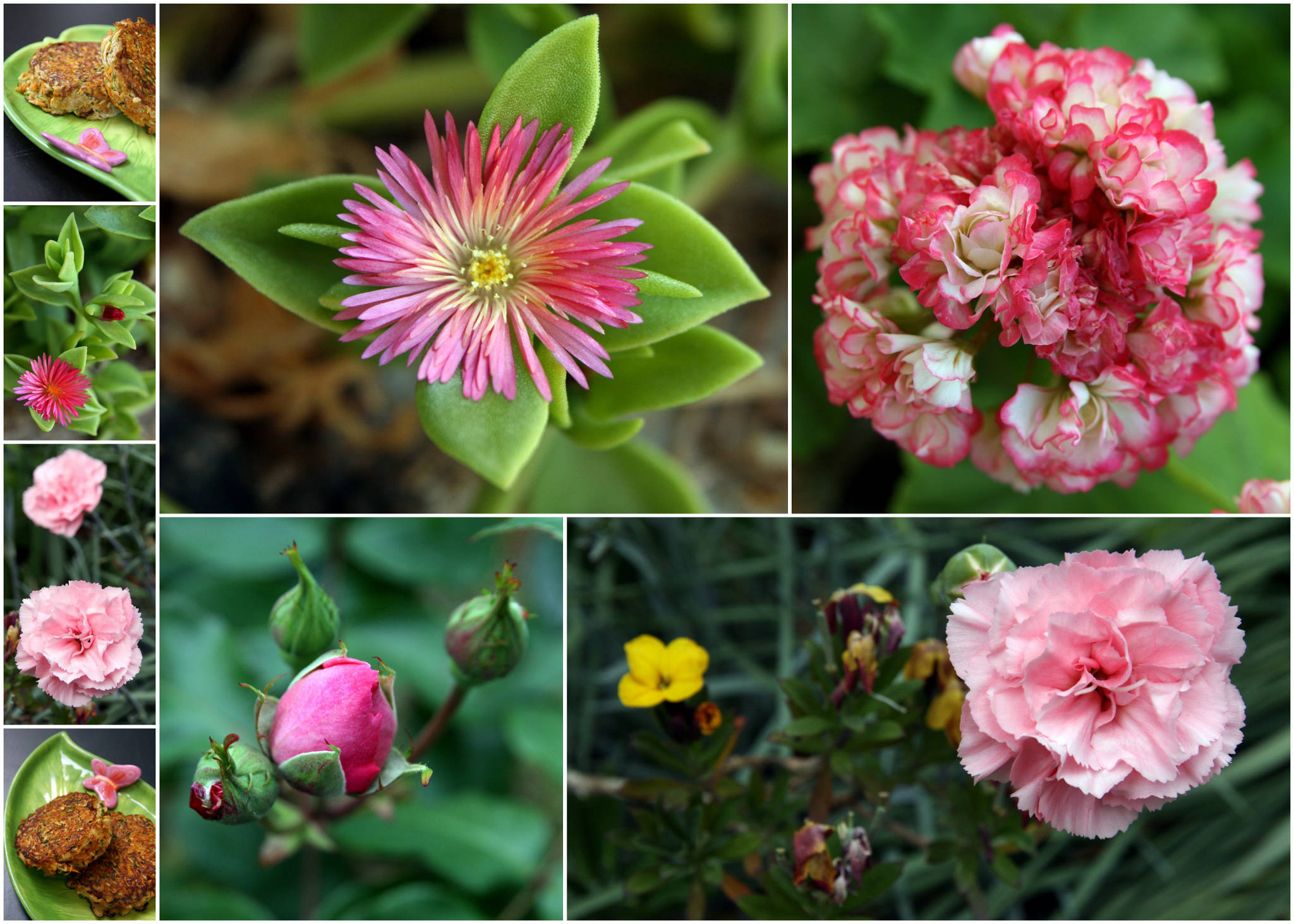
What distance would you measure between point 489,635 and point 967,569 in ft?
1.22

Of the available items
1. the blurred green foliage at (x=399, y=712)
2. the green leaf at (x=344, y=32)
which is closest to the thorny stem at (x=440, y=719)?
the blurred green foliage at (x=399, y=712)

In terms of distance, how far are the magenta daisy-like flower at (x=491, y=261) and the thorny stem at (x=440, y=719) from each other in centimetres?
26

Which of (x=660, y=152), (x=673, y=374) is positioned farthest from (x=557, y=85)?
(x=673, y=374)

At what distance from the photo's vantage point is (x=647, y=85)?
3.49 ft

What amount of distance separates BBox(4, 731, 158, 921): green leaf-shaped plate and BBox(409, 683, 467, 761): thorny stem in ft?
0.73

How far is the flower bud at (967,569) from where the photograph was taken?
0.71 meters

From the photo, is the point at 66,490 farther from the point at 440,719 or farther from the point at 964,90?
the point at 964,90

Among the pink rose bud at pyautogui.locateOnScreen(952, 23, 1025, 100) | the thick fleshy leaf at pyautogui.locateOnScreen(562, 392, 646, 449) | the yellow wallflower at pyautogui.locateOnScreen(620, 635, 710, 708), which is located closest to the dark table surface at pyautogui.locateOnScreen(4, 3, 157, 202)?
the thick fleshy leaf at pyautogui.locateOnScreen(562, 392, 646, 449)

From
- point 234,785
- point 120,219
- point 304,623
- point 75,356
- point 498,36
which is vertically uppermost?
point 498,36

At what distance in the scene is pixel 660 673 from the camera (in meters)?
0.77

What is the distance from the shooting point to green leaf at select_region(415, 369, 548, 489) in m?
0.65

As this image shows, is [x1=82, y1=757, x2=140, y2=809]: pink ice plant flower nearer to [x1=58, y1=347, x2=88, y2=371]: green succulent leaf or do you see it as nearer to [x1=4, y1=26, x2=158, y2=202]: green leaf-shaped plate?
[x1=58, y1=347, x2=88, y2=371]: green succulent leaf

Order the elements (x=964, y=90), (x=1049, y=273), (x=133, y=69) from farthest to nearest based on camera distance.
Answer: (x=964, y=90), (x=133, y=69), (x=1049, y=273)

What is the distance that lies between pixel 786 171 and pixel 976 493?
369mm
